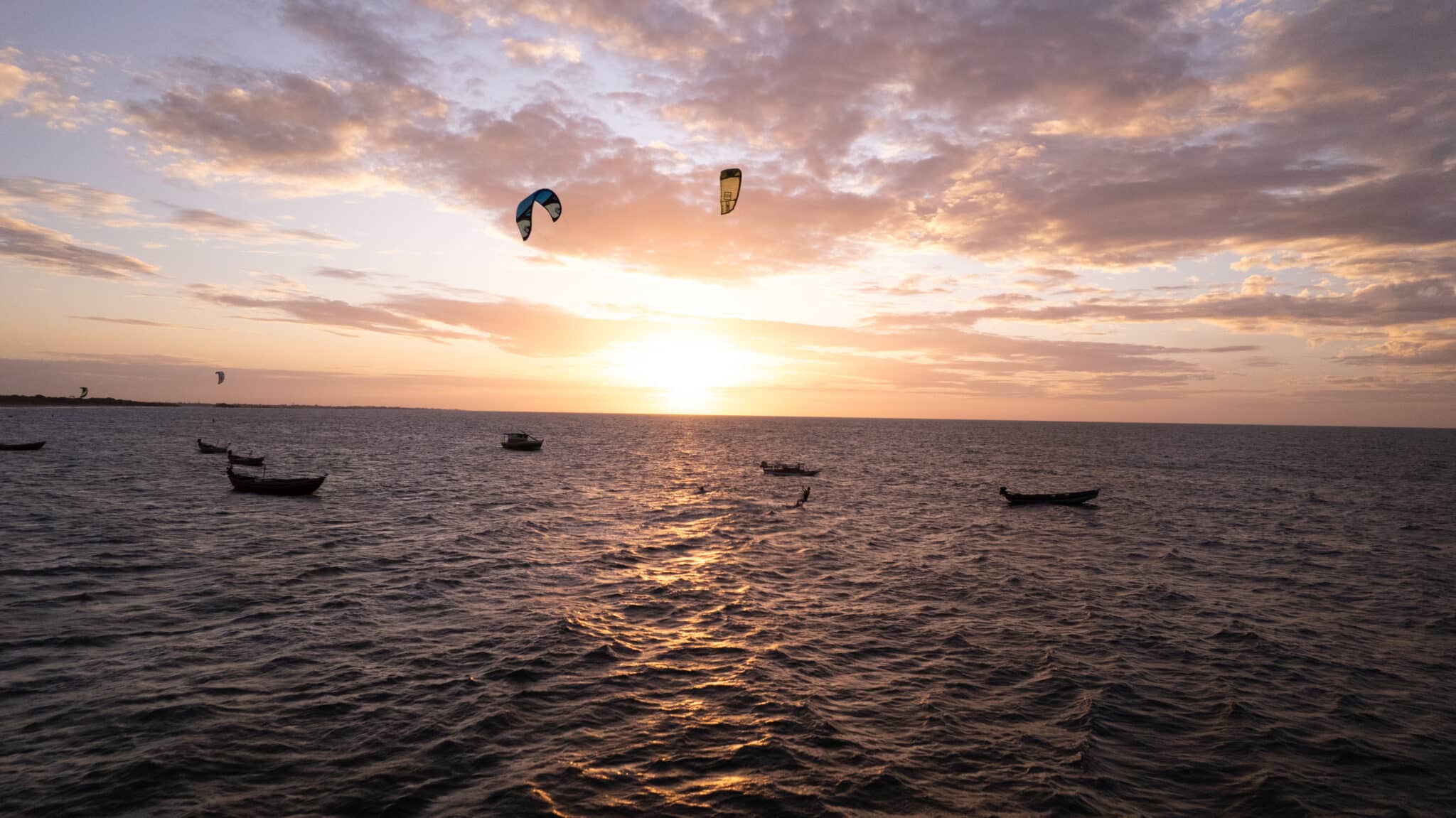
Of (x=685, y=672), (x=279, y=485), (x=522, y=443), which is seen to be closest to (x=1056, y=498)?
(x=685, y=672)

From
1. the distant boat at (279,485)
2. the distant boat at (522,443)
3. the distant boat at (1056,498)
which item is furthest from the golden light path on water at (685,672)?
the distant boat at (522,443)

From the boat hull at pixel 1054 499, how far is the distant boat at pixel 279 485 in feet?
169

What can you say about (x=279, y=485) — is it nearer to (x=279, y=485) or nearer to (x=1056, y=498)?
(x=279, y=485)

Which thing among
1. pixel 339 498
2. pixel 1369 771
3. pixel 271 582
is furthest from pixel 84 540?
pixel 1369 771

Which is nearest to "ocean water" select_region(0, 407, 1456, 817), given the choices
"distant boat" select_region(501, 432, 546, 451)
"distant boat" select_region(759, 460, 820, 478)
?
"distant boat" select_region(759, 460, 820, 478)

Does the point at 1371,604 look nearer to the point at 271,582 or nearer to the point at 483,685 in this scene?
the point at 483,685

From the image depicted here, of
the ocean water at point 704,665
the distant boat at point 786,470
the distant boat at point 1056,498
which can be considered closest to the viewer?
the ocean water at point 704,665

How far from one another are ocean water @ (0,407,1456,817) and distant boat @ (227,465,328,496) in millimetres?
2692

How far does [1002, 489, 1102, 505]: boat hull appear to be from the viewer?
178 feet

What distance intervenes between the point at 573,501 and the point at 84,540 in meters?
26.8

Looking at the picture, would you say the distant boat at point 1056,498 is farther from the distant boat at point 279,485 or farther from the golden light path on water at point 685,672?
the distant boat at point 279,485

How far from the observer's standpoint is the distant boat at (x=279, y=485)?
47.7 meters

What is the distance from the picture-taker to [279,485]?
47.7 m

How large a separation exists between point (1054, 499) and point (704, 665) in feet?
149
